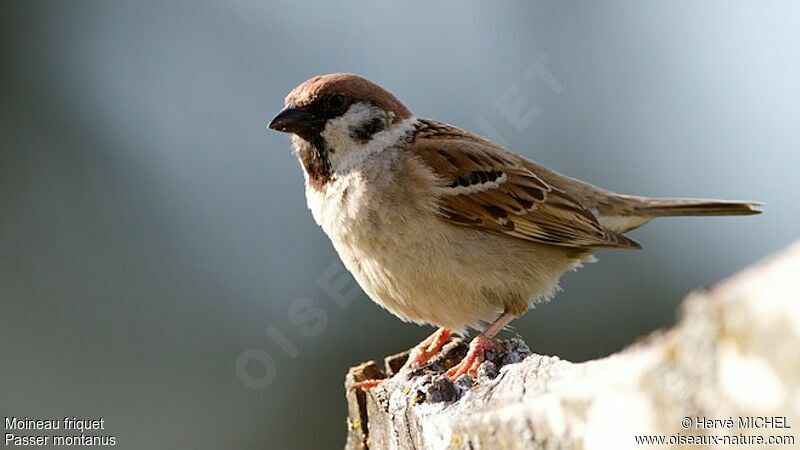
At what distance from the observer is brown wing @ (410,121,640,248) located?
4.75 m

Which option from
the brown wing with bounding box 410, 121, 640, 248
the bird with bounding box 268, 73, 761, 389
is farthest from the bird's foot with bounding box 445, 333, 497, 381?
the brown wing with bounding box 410, 121, 640, 248

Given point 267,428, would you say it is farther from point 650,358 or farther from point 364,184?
point 650,358

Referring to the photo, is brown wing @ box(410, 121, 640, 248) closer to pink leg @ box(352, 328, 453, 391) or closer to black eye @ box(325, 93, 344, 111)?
black eye @ box(325, 93, 344, 111)

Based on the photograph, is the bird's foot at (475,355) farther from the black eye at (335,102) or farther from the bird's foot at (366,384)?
the black eye at (335,102)

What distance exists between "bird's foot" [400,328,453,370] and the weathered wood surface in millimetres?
1384

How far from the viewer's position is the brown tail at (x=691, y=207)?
5.25 metres

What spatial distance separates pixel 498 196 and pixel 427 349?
0.85 m

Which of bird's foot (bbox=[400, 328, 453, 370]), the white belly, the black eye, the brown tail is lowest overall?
bird's foot (bbox=[400, 328, 453, 370])

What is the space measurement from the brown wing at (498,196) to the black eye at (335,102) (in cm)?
40

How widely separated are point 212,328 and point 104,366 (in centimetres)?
82

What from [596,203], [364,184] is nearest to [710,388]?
[364,184]

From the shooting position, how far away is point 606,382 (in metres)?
1.81

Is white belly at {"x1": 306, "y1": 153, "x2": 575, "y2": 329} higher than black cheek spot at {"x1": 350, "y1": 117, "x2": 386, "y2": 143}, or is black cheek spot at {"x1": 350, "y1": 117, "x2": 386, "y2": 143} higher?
black cheek spot at {"x1": 350, "y1": 117, "x2": 386, "y2": 143}

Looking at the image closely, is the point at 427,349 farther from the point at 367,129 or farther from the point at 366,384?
the point at 367,129
